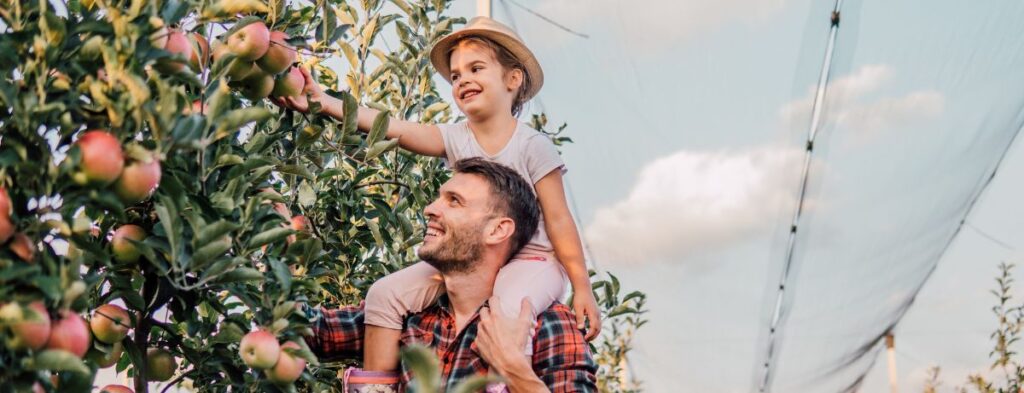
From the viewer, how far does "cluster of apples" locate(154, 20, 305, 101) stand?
1.27m

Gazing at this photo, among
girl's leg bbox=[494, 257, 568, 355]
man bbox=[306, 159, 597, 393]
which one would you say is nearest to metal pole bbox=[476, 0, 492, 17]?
man bbox=[306, 159, 597, 393]

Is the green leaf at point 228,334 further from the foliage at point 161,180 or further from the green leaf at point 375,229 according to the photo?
the green leaf at point 375,229

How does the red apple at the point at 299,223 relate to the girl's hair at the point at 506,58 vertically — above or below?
below

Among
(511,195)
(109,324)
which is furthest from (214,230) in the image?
(511,195)

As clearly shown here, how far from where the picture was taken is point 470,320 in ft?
6.21

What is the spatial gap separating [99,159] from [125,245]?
0.83 feet

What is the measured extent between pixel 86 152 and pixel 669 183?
11.7 feet

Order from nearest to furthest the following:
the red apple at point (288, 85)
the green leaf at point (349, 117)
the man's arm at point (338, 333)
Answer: the red apple at point (288, 85) → the green leaf at point (349, 117) → the man's arm at point (338, 333)

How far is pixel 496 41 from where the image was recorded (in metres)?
2.25

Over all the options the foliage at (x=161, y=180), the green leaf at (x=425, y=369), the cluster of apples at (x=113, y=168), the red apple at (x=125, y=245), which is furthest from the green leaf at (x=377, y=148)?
the green leaf at (x=425, y=369)

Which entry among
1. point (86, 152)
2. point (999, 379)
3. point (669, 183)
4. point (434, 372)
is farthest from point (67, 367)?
point (999, 379)

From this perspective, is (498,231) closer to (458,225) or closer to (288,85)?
(458,225)

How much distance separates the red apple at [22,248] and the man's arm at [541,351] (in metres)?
0.87

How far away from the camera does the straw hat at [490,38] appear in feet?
7.27
